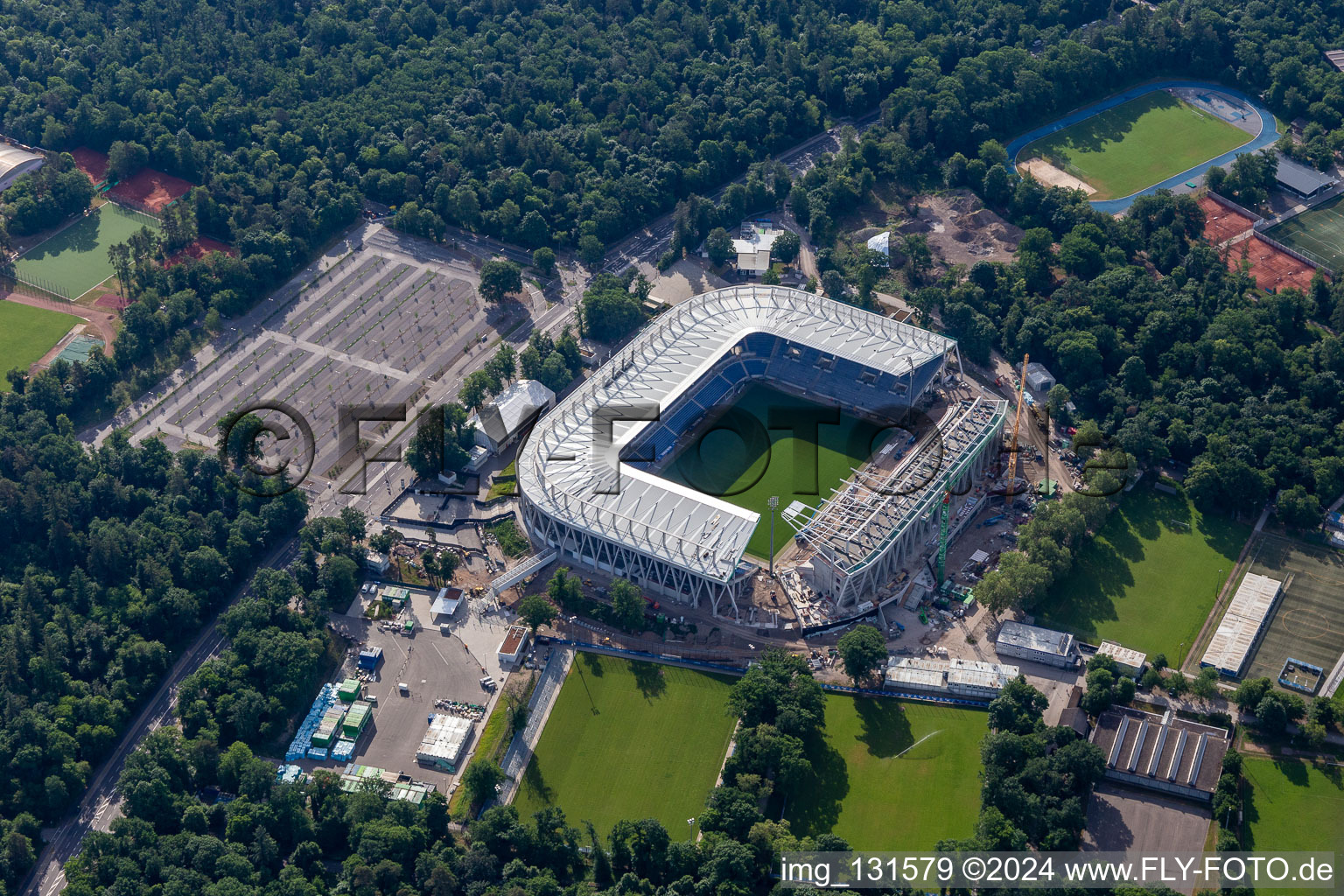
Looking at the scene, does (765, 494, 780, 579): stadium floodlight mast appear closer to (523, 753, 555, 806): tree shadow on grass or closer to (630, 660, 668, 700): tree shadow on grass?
(630, 660, 668, 700): tree shadow on grass

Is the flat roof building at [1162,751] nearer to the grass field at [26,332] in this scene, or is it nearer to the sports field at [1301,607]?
the sports field at [1301,607]

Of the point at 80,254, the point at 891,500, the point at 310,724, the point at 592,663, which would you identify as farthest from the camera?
the point at 80,254

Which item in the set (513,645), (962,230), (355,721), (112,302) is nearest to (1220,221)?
(962,230)

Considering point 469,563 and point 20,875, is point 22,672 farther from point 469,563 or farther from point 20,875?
point 469,563

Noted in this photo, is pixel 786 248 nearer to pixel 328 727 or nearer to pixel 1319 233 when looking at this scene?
pixel 1319 233

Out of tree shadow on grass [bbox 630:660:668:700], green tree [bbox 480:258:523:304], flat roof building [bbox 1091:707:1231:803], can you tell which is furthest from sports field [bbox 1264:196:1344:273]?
tree shadow on grass [bbox 630:660:668:700]

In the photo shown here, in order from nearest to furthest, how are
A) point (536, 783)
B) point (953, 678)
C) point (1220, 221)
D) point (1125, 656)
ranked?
1. point (536, 783)
2. point (953, 678)
3. point (1125, 656)
4. point (1220, 221)
